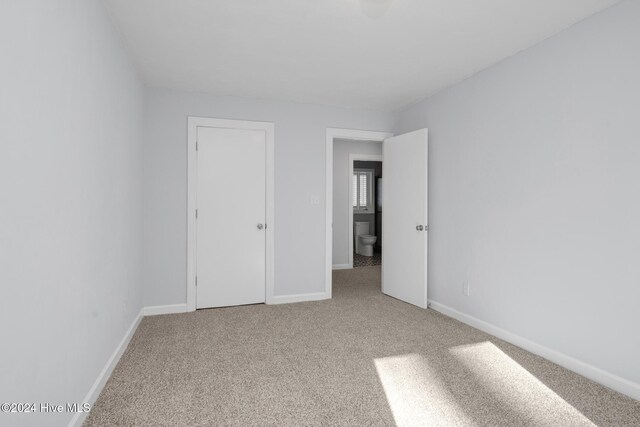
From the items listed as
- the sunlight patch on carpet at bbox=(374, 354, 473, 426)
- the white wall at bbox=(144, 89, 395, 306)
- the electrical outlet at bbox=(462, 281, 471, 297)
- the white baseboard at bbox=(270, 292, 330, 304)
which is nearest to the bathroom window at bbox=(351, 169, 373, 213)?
the white wall at bbox=(144, 89, 395, 306)

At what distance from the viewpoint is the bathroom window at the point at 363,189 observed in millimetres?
8031

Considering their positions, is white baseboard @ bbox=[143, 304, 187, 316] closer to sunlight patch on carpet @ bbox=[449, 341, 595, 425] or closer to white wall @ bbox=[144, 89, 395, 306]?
white wall @ bbox=[144, 89, 395, 306]

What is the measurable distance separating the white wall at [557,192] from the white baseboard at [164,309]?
2.83 meters

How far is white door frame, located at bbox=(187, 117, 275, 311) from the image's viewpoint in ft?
11.6

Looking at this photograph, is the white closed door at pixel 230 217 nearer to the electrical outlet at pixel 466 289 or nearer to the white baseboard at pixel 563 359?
the electrical outlet at pixel 466 289

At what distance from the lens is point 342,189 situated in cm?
632

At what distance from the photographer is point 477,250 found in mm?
3076

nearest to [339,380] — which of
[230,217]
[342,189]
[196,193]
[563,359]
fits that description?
[563,359]

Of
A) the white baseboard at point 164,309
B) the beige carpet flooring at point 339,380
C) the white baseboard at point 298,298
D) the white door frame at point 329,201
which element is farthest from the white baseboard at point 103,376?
the white door frame at point 329,201

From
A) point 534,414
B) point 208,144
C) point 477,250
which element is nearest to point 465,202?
point 477,250

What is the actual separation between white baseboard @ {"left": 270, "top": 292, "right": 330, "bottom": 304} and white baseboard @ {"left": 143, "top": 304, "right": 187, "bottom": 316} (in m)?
0.97

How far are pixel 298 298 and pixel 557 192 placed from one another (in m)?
2.78

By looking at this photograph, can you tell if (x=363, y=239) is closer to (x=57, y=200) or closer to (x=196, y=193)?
(x=196, y=193)

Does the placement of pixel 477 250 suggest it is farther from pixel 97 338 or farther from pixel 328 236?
pixel 97 338
